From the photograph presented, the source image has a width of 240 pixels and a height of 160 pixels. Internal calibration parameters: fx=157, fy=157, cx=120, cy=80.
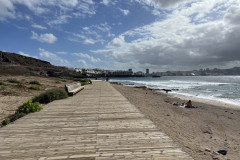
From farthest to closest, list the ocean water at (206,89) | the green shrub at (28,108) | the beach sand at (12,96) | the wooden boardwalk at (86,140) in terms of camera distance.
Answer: the ocean water at (206,89) < the beach sand at (12,96) < the green shrub at (28,108) < the wooden boardwalk at (86,140)

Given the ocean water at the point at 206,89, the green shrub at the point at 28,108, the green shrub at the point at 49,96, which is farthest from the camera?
the ocean water at the point at 206,89

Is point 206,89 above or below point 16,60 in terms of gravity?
below

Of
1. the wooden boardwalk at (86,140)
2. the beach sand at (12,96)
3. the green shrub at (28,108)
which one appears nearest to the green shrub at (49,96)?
the beach sand at (12,96)

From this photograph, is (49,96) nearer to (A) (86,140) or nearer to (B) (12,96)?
(B) (12,96)

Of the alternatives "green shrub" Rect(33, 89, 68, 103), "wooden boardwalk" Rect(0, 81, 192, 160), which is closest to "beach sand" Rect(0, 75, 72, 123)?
"green shrub" Rect(33, 89, 68, 103)

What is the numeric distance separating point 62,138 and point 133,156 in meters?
1.72

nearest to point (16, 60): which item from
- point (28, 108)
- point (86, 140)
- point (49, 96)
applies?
point (49, 96)

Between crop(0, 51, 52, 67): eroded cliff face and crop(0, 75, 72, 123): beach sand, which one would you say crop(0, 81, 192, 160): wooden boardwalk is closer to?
crop(0, 75, 72, 123): beach sand

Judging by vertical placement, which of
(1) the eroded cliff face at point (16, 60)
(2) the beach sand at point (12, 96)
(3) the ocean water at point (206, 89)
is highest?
(1) the eroded cliff face at point (16, 60)

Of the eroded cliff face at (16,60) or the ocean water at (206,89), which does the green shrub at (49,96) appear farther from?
the eroded cliff face at (16,60)

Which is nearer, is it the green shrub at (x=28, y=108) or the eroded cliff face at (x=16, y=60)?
the green shrub at (x=28, y=108)

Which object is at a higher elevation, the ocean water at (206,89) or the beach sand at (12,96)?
the beach sand at (12,96)

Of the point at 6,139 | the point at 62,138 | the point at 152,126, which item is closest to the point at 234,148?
the point at 152,126

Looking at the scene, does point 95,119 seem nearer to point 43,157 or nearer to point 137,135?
point 137,135
